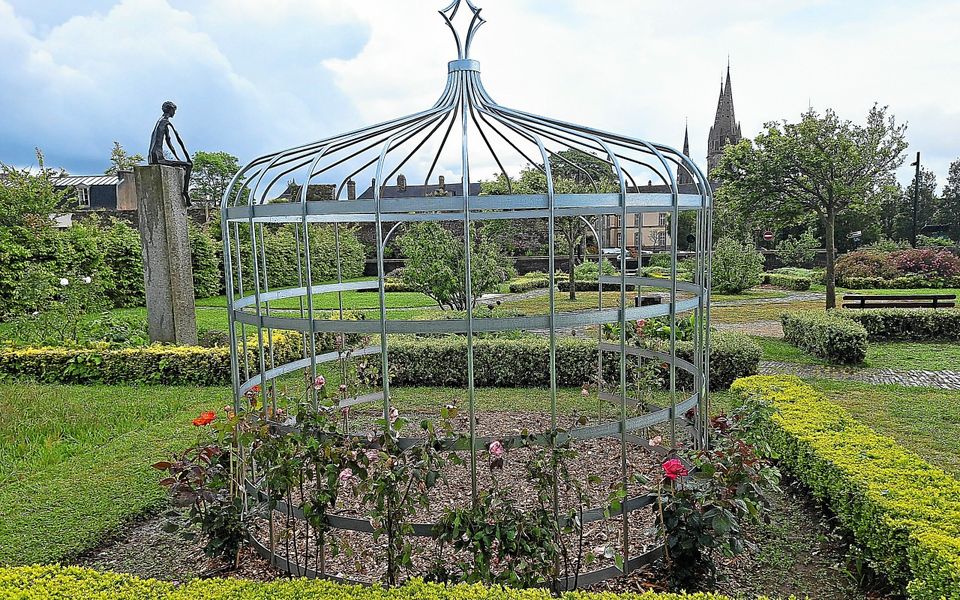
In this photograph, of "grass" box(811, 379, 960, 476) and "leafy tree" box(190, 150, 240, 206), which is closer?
"grass" box(811, 379, 960, 476)

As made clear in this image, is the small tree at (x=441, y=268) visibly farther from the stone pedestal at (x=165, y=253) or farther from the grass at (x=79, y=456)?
the grass at (x=79, y=456)

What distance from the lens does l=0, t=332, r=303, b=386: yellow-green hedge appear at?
982 centimetres

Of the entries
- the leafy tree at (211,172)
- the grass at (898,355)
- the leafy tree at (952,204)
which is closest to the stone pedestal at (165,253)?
the grass at (898,355)

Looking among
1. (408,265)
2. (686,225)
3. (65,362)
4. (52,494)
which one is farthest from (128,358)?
(686,225)

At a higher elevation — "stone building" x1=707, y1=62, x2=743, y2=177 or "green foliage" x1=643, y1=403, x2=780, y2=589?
"stone building" x1=707, y1=62, x2=743, y2=177

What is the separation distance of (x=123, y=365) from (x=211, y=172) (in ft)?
164

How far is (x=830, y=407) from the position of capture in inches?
251

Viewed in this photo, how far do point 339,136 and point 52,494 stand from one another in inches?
165

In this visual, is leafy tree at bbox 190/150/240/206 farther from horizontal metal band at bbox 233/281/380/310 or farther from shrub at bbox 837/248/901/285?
horizontal metal band at bbox 233/281/380/310

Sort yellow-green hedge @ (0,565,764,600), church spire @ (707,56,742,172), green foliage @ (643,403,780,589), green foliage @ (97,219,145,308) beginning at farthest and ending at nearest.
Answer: church spire @ (707,56,742,172) → green foliage @ (97,219,145,308) → green foliage @ (643,403,780,589) → yellow-green hedge @ (0,565,764,600)

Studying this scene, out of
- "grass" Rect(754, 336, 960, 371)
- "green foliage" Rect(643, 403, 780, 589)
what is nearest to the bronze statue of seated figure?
"green foliage" Rect(643, 403, 780, 589)

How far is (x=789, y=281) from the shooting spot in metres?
25.1

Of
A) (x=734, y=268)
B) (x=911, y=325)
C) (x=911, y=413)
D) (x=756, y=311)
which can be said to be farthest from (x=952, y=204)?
(x=911, y=413)

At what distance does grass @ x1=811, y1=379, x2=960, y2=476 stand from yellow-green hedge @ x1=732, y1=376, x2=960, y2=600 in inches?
52.2
